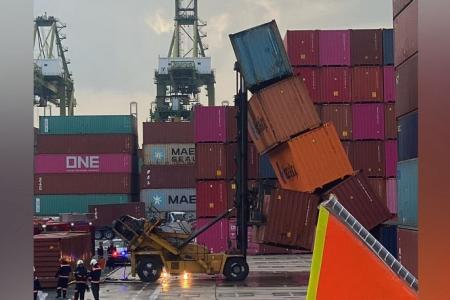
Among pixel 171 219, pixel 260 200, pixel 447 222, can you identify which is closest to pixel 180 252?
pixel 260 200

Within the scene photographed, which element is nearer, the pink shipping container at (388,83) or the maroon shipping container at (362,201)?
the maroon shipping container at (362,201)

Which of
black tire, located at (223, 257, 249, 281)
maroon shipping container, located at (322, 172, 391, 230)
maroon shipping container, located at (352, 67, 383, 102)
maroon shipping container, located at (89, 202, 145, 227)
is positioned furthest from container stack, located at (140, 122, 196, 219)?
black tire, located at (223, 257, 249, 281)

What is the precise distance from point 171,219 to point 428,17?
4568 cm

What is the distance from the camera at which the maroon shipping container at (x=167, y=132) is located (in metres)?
61.1

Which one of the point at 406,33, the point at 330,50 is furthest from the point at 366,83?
the point at 406,33

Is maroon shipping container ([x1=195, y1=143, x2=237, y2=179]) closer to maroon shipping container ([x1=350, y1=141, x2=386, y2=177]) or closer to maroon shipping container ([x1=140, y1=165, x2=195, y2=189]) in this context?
maroon shipping container ([x1=350, y1=141, x2=386, y2=177])

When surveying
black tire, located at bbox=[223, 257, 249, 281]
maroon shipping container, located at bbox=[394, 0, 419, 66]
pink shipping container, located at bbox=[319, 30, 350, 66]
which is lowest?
black tire, located at bbox=[223, 257, 249, 281]

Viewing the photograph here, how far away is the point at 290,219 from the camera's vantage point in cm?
2536

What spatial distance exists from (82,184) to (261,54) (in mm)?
39574

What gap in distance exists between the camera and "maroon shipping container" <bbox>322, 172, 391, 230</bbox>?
81.3 ft

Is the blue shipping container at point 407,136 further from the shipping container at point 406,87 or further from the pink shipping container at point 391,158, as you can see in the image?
the pink shipping container at point 391,158

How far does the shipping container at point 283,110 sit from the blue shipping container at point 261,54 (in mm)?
474

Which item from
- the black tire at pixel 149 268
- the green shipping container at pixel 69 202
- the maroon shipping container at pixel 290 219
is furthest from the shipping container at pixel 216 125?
the green shipping container at pixel 69 202

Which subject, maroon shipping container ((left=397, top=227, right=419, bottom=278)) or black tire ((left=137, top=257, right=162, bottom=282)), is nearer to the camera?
maroon shipping container ((left=397, top=227, right=419, bottom=278))
